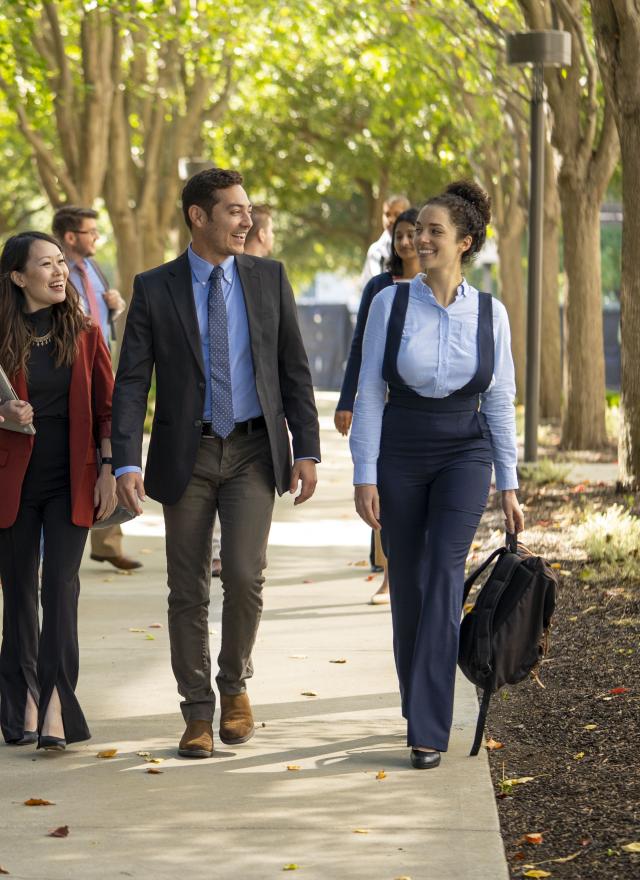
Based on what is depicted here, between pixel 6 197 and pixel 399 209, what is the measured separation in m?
40.3

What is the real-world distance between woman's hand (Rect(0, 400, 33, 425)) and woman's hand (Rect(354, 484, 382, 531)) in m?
1.27

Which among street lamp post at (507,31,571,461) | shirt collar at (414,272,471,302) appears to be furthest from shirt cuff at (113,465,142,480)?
street lamp post at (507,31,571,461)

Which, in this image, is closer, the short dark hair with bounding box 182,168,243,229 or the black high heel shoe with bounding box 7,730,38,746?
the short dark hair with bounding box 182,168,243,229

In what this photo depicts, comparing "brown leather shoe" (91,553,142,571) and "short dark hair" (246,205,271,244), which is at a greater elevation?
"short dark hair" (246,205,271,244)

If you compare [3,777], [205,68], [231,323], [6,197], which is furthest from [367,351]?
[6,197]

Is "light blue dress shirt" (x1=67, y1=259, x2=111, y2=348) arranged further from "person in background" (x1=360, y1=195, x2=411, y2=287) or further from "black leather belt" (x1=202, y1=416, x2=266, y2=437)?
"black leather belt" (x1=202, y1=416, x2=266, y2=437)

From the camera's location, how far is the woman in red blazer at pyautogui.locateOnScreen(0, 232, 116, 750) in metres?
6.26

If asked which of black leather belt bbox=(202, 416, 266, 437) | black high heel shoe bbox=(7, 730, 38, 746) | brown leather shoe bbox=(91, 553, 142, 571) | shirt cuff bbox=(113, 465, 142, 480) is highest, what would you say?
black leather belt bbox=(202, 416, 266, 437)

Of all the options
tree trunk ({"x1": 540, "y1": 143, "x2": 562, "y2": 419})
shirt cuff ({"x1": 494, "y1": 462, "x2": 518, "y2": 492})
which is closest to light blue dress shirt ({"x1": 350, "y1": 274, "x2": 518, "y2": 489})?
shirt cuff ({"x1": 494, "y1": 462, "x2": 518, "y2": 492})

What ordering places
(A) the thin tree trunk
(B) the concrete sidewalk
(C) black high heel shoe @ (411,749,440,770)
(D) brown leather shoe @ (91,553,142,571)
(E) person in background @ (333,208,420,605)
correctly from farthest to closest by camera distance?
1. (A) the thin tree trunk
2. (D) brown leather shoe @ (91,553,142,571)
3. (E) person in background @ (333,208,420,605)
4. (C) black high heel shoe @ (411,749,440,770)
5. (B) the concrete sidewalk

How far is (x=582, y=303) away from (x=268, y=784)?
12.0m

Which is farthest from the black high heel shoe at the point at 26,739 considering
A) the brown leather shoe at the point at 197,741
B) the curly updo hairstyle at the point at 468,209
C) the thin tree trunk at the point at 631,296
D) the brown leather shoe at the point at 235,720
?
the thin tree trunk at the point at 631,296

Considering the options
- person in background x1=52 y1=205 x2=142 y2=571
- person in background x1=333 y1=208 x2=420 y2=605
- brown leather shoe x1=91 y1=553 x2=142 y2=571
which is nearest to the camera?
person in background x1=333 y1=208 x2=420 y2=605

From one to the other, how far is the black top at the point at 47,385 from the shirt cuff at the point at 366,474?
1.17 meters
